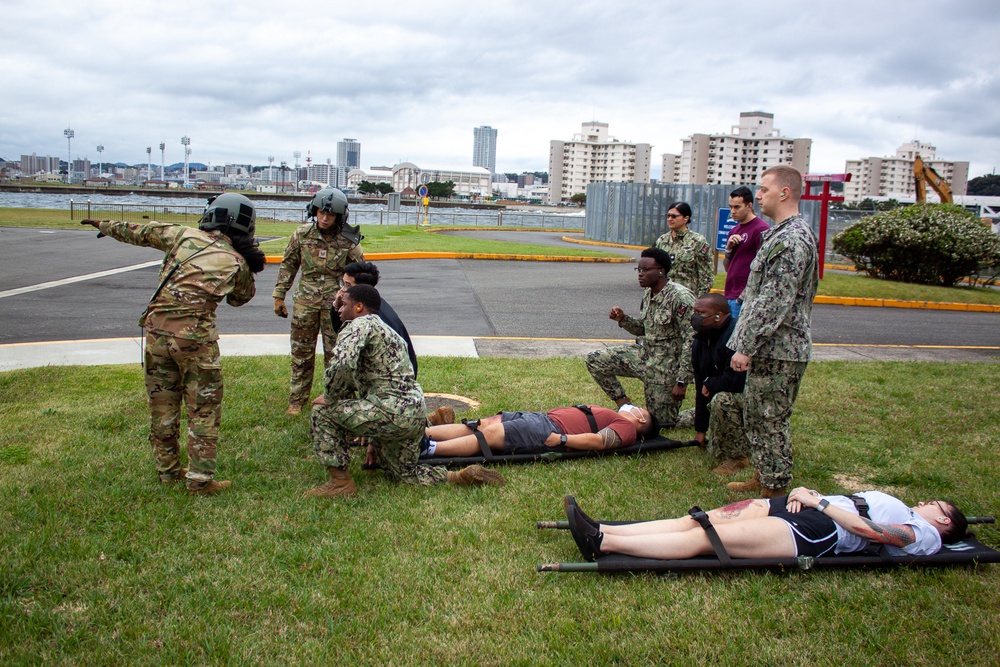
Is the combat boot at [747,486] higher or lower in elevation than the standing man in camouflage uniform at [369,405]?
lower

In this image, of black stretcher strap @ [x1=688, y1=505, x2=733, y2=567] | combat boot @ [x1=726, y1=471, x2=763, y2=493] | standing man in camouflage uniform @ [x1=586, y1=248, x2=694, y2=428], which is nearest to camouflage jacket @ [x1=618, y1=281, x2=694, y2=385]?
standing man in camouflage uniform @ [x1=586, y1=248, x2=694, y2=428]

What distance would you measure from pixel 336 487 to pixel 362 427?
45 cm

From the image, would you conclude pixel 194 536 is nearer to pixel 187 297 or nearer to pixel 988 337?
pixel 187 297

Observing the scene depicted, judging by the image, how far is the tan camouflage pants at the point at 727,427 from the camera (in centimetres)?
588

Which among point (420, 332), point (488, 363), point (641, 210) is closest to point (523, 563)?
point (488, 363)

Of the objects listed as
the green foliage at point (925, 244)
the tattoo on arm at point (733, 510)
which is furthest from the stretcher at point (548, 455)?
the green foliage at point (925, 244)

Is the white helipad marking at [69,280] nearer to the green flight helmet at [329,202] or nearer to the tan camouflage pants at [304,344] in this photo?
the tan camouflage pants at [304,344]

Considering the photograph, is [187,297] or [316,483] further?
[316,483]

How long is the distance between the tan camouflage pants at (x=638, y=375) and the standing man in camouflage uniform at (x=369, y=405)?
78.2 inches

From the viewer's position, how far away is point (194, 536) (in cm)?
446

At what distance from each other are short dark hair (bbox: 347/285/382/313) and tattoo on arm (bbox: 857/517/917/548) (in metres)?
3.25

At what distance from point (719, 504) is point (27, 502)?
440cm

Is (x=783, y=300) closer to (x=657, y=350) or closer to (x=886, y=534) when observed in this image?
(x=886, y=534)

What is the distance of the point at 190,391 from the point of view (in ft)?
16.6
